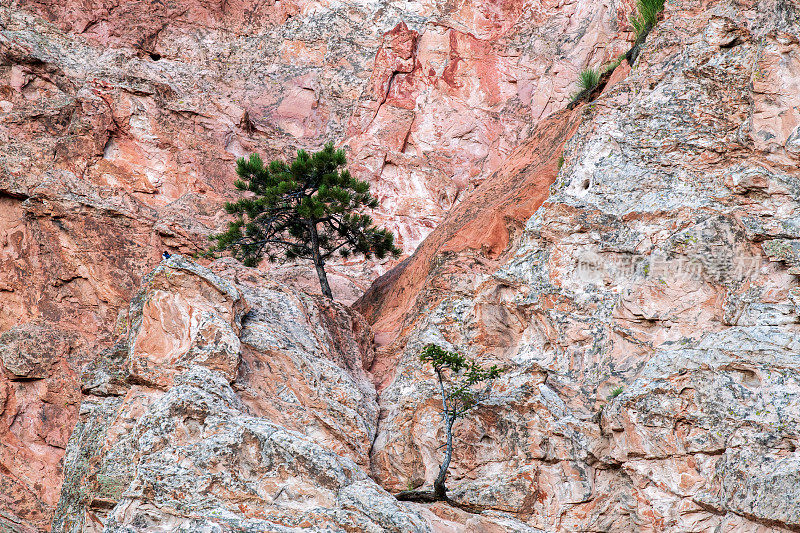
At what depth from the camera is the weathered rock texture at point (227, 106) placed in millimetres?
22922

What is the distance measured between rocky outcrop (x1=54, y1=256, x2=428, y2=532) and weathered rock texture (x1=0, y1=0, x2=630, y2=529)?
22.8 ft

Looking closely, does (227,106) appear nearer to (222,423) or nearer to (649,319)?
(222,423)

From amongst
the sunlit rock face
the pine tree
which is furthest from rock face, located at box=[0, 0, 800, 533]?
the pine tree

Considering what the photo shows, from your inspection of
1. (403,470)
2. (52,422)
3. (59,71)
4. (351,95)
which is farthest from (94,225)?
(351,95)

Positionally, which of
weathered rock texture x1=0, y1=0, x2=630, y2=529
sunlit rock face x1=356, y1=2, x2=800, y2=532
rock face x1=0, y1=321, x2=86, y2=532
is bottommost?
rock face x1=0, y1=321, x2=86, y2=532

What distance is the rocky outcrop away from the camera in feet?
43.4

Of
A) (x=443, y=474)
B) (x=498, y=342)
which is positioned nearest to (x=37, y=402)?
(x=443, y=474)

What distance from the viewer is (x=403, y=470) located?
1612 cm

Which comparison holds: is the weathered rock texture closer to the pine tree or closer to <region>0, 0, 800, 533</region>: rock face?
<region>0, 0, 800, 533</region>: rock face

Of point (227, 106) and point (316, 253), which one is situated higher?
point (227, 106)

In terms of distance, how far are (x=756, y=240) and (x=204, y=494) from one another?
37.5 feet

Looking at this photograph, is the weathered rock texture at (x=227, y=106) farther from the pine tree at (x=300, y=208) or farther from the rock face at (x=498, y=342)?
the pine tree at (x=300, y=208)

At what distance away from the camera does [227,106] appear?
3309cm

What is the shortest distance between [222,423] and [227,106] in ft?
71.5
